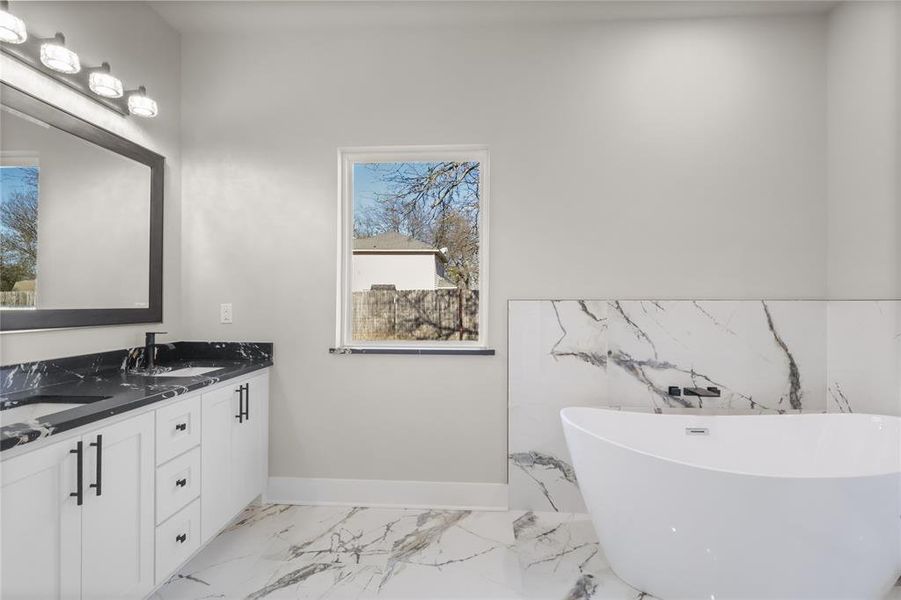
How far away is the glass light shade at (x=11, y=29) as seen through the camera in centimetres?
157

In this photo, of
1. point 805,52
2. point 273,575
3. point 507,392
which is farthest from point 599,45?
point 273,575

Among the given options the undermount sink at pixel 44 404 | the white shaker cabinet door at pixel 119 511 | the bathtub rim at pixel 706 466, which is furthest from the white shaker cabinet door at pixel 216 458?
the bathtub rim at pixel 706 466

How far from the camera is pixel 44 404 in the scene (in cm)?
160

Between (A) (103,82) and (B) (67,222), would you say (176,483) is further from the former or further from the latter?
(A) (103,82)

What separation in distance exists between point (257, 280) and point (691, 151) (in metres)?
2.51

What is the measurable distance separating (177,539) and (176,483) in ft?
0.72

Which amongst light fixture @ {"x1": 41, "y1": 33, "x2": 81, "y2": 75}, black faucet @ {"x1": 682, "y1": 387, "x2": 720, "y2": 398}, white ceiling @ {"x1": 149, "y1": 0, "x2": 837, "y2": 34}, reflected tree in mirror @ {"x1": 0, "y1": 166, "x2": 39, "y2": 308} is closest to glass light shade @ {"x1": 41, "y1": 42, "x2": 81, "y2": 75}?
light fixture @ {"x1": 41, "y1": 33, "x2": 81, "y2": 75}

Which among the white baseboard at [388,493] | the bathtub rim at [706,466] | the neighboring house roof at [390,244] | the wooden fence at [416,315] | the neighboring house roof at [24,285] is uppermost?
the neighboring house roof at [390,244]

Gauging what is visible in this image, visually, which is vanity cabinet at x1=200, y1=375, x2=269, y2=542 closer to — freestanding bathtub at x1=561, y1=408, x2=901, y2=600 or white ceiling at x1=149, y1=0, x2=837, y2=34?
freestanding bathtub at x1=561, y1=408, x2=901, y2=600

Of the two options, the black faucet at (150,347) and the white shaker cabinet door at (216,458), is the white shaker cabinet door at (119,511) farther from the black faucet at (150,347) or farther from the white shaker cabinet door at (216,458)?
the black faucet at (150,347)

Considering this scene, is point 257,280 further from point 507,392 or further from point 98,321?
point 507,392

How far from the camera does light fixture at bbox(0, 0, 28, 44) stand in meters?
1.57

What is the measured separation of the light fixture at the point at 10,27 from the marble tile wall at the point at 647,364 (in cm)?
233

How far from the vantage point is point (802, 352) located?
2.48m
